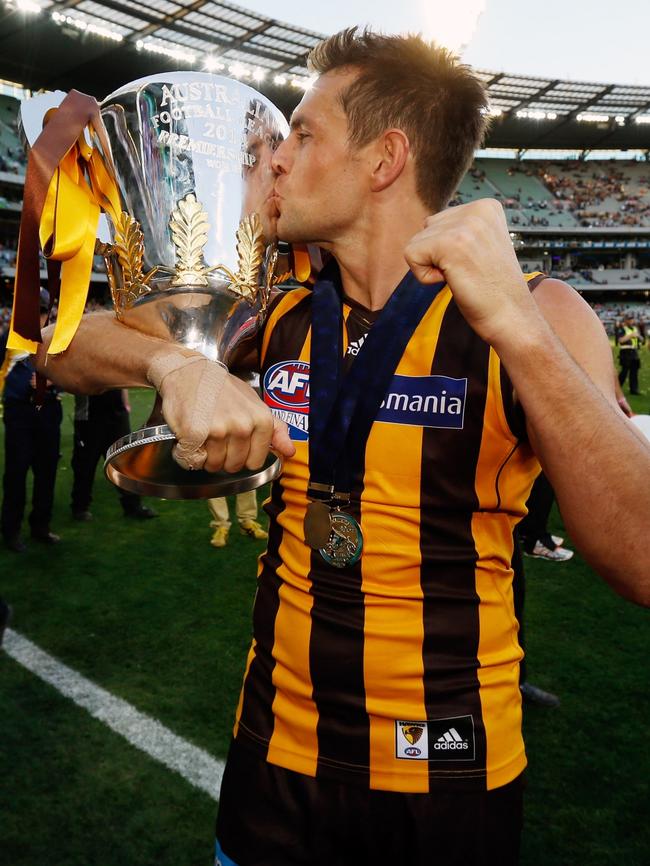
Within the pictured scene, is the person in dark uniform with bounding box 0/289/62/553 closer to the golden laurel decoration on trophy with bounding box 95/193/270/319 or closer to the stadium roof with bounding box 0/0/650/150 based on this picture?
the golden laurel decoration on trophy with bounding box 95/193/270/319

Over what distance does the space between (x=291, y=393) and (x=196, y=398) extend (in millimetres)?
581

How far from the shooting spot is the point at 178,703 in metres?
3.18

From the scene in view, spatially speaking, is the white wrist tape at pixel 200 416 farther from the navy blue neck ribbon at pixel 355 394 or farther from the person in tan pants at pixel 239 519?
the person in tan pants at pixel 239 519

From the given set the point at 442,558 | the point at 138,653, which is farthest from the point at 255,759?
the point at 138,653

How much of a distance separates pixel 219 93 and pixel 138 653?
3.16m

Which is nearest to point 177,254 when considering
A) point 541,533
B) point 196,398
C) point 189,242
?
point 189,242

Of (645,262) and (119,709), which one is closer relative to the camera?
(119,709)

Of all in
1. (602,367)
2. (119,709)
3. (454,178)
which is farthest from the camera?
(119,709)

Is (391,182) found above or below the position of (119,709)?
above

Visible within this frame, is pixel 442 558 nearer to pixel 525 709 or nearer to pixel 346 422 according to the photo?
pixel 346 422

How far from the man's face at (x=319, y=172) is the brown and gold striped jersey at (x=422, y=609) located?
0.31 metres

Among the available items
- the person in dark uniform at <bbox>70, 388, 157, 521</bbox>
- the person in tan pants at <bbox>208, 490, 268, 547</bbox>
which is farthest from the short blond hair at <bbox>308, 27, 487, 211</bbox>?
the person in dark uniform at <bbox>70, 388, 157, 521</bbox>

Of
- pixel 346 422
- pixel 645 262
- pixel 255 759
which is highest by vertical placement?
pixel 645 262

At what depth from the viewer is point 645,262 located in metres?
51.3
